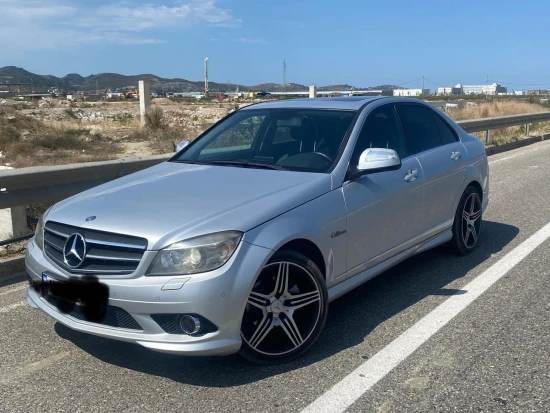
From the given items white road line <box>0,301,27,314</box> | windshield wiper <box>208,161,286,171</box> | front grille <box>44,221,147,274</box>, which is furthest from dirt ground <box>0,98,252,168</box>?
front grille <box>44,221,147,274</box>

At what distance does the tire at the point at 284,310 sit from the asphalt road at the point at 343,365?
116 millimetres

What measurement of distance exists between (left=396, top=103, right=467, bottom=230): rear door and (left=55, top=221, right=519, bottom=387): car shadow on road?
487 millimetres

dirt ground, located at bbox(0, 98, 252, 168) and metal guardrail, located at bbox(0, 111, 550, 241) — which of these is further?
dirt ground, located at bbox(0, 98, 252, 168)

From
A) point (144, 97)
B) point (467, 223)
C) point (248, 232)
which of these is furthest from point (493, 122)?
point (248, 232)

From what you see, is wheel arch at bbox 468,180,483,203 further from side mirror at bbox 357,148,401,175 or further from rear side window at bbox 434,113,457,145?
side mirror at bbox 357,148,401,175

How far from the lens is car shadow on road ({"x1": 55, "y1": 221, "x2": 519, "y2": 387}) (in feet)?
12.7

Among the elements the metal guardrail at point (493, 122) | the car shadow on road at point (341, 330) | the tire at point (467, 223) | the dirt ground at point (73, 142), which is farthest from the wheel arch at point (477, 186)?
the dirt ground at point (73, 142)

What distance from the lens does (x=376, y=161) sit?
4551mm

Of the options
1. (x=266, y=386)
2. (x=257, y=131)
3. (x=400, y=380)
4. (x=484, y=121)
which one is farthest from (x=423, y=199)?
(x=484, y=121)

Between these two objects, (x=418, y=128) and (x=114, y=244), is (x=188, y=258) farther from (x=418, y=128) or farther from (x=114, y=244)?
(x=418, y=128)

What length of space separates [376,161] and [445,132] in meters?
1.93

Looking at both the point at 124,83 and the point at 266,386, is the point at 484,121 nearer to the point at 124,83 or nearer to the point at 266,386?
the point at 266,386

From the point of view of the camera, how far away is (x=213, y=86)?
149 metres

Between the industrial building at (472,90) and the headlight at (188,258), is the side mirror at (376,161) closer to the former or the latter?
the headlight at (188,258)
